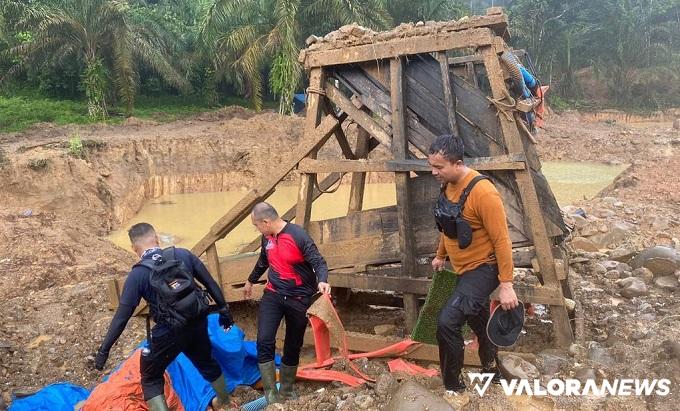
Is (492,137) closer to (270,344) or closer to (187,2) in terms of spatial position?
(270,344)

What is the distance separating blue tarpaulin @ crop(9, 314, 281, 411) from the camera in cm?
409

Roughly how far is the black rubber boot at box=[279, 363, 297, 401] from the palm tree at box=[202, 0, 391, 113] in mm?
15880

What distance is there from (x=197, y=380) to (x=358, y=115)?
261 centimetres

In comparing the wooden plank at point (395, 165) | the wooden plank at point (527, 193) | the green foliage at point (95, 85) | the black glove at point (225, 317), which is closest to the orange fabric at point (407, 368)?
the wooden plank at point (527, 193)

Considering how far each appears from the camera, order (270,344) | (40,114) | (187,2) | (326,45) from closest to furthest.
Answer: (270,344) → (326,45) → (40,114) → (187,2)

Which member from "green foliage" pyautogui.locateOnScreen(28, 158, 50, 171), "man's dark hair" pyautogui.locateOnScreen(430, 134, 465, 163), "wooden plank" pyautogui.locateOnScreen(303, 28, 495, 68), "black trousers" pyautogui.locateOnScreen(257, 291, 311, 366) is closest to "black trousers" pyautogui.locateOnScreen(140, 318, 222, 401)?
"black trousers" pyautogui.locateOnScreen(257, 291, 311, 366)

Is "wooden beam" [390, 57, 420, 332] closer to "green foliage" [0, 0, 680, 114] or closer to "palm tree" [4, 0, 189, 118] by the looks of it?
"green foliage" [0, 0, 680, 114]

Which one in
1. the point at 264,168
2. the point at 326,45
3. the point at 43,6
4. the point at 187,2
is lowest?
the point at 264,168

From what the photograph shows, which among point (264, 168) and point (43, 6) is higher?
point (43, 6)

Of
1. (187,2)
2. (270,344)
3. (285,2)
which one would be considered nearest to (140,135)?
(285,2)

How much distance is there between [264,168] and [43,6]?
9.03 m

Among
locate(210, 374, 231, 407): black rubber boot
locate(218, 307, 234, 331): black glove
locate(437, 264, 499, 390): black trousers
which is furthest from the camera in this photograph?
locate(210, 374, 231, 407): black rubber boot

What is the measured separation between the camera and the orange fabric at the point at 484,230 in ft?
10.3

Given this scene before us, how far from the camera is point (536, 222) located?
4.05m
